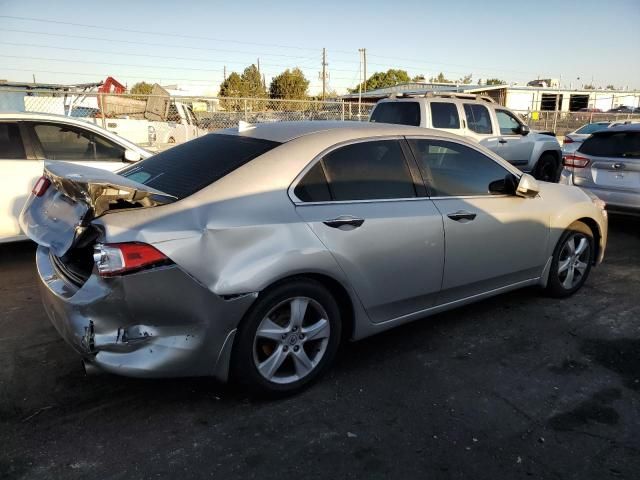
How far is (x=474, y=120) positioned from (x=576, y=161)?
321 centimetres

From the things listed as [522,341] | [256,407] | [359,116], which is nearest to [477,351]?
[522,341]

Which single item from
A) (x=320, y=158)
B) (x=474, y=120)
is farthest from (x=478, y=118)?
(x=320, y=158)

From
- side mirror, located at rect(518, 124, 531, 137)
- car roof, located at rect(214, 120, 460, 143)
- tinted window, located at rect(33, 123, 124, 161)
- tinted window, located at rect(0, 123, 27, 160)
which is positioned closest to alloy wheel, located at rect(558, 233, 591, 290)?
car roof, located at rect(214, 120, 460, 143)

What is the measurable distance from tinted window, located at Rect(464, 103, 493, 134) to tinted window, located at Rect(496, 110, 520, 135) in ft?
1.16

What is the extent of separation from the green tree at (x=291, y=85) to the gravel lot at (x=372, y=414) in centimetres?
4463

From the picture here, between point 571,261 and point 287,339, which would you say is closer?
point 287,339

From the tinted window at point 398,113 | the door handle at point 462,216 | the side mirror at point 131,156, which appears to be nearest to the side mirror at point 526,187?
the door handle at point 462,216

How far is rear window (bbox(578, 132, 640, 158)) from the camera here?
6.71 m

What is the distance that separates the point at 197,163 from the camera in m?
3.34

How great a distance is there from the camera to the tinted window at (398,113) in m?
9.63

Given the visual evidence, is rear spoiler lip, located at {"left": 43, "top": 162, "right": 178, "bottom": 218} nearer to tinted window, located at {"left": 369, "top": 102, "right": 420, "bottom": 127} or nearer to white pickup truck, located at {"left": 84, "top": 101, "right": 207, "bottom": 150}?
tinted window, located at {"left": 369, "top": 102, "right": 420, "bottom": 127}

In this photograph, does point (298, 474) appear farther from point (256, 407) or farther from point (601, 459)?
point (601, 459)

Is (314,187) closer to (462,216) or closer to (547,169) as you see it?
(462,216)

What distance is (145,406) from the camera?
3020 mm
